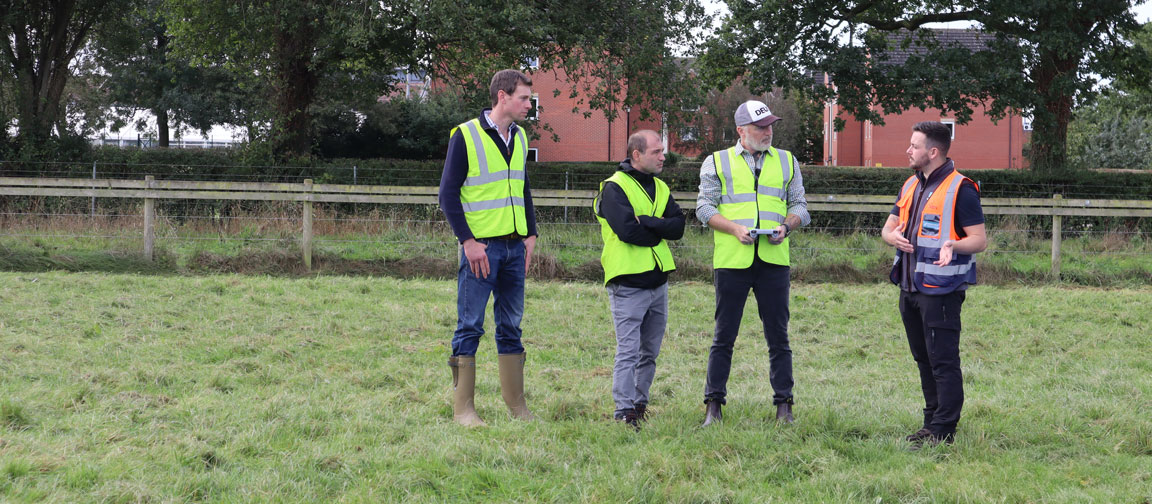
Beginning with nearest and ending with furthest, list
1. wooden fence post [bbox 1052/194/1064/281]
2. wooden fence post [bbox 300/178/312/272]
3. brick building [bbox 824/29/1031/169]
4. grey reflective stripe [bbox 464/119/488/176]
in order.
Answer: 1. grey reflective stripe [bbox 464/119/488/176]
2. wooden fence post [bbox 300/178/312/272]
3. wooden fence post [bbox 1052/194/1064/281]
4. brick building [bbox 824/29/1031/169]

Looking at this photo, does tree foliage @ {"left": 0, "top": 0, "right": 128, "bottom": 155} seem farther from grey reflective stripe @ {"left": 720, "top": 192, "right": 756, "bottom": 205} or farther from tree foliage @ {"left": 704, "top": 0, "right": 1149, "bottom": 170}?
grey reflective stripe @ {"left": 720, "top": 192, "right": 756, "bottom": 205}

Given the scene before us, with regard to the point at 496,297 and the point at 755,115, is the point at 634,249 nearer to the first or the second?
the point at 496,297

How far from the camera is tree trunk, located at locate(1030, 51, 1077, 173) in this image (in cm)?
1956

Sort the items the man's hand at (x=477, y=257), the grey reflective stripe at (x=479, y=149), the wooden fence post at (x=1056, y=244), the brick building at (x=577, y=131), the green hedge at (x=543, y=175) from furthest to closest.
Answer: the brick building at (x=577, y=131)
the green hedge at (x=543, y=175)
the wooden fence post at (x=1056, y=244)
the grey reflective stripe at (x=479, y=149)
the man's hand at (x=477, y=257)

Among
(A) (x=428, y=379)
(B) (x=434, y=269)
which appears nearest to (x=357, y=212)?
(B) (x=434, y=269)

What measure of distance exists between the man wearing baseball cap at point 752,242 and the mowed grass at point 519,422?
0.28 meters

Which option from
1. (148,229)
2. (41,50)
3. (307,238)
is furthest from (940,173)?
(41,50)

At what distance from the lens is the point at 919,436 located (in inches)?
175

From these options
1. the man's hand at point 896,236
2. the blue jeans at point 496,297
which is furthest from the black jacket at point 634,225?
the man's hand at point 896,236

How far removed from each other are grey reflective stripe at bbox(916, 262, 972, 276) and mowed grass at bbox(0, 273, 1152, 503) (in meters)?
0.82

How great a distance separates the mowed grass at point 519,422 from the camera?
144 inches

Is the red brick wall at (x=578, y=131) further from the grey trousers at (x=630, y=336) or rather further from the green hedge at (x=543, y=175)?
the grey trousers at (x=630, y=336)

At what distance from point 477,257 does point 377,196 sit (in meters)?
8.60

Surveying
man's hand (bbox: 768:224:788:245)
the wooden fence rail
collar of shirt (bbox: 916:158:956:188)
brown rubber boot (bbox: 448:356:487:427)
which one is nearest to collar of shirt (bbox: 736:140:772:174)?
man's hand (bbox: 768:224:788:245)
